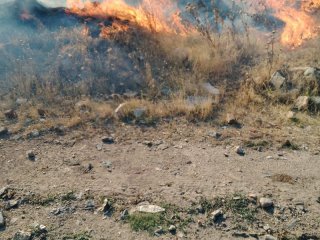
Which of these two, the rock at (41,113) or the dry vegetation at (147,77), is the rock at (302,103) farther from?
the rock at (41,113)

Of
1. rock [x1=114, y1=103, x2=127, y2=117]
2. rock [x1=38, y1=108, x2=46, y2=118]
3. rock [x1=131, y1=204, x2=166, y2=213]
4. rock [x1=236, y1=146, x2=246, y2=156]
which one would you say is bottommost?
rock [x1=131, y1=204, x2=166, y2=213]

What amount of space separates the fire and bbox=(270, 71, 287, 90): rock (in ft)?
10.2

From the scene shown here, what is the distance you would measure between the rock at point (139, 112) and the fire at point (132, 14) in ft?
9.64

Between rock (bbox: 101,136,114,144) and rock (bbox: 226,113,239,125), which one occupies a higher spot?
rock (bbox: 226,113,239,125)

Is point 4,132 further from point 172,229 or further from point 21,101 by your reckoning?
point 172,229

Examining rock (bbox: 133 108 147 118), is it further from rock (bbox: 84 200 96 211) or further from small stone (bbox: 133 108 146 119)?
rock (bbox: 84 200 96 211)

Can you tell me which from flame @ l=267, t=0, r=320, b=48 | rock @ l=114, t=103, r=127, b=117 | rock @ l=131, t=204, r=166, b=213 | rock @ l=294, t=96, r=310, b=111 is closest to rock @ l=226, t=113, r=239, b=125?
rock @ l=294, t=96, r=310, b=111

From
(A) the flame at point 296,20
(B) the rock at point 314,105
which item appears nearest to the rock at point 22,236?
(B) the rock at point 314,105

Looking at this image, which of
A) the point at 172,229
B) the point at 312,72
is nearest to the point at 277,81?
the point at 312,72

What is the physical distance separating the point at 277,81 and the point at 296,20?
3529 millimetres

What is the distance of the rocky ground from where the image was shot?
4.00 metres

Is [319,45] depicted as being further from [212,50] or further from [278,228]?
[278,228]

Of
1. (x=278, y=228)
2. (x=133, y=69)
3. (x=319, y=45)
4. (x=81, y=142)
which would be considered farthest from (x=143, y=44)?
(x=278, y=228)

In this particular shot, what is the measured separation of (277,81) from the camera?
277 inches
